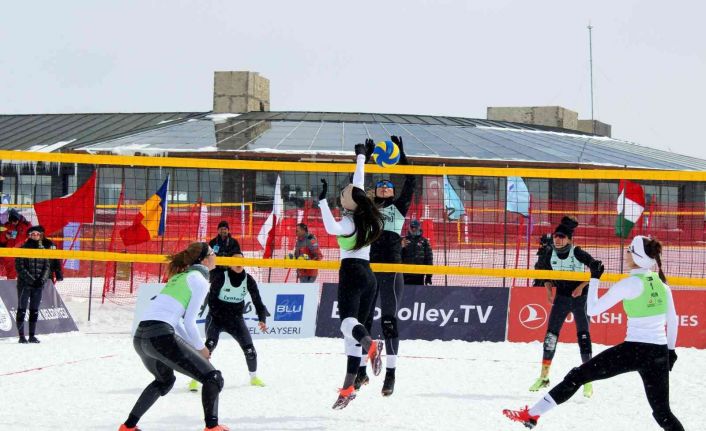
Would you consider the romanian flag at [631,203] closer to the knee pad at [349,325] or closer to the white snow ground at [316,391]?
the white snow ground at [316,391]

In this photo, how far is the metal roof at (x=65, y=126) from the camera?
39.9 m

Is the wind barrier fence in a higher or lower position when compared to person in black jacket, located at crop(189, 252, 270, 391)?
higher

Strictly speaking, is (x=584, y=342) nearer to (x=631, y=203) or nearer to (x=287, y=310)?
(x=287, y=310)

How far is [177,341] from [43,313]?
8.00 meters

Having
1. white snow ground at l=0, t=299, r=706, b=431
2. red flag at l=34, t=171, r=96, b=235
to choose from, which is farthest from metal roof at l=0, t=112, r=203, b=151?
white snow ground at l=0, t=299, r=706, b=431

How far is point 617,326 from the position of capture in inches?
517

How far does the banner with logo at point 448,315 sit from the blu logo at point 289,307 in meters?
0.36

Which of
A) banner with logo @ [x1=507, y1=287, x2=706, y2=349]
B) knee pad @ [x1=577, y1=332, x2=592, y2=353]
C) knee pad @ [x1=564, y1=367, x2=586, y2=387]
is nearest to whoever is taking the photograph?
knee pad @ [x1=564, y1=367, x2=586, y2=387]

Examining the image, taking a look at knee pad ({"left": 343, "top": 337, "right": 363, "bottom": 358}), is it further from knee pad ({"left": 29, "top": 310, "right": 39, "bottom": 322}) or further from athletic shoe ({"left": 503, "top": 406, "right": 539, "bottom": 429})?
knee pad ({"left": 29, "top": 310, "right": 39, "bottom": 322})

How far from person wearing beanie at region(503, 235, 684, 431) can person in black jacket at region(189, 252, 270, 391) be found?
11.3 ft

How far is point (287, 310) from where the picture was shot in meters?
13.3

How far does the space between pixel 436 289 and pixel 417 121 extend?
2726 centimetres

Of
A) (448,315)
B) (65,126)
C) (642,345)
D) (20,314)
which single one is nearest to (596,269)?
(642,345)

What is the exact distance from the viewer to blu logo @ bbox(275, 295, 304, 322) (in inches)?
520
